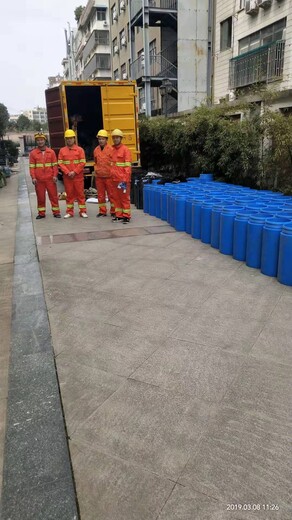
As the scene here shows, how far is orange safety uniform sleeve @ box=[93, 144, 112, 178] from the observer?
27.6 feet

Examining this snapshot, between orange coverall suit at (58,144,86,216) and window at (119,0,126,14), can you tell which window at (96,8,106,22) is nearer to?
window at (119,0,126,14)

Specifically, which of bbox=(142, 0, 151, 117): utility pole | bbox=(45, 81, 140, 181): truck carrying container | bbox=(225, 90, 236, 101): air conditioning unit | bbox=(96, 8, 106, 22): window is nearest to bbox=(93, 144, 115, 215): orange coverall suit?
bbox=(45, 81, 140, 181): truck carrying container

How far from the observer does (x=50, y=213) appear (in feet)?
32.9

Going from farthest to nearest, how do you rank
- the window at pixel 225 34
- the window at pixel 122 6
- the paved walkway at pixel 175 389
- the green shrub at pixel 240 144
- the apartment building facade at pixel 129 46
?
the window at pixel 122 6
the apartment building facade at pixel 129 46
the window at pixel 225 34
the green shrub at pixel 240 144
the paved walkway at pixel 175 389

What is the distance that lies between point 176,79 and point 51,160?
49.3ft

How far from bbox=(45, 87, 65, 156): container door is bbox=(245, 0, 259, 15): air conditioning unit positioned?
8.70 meters

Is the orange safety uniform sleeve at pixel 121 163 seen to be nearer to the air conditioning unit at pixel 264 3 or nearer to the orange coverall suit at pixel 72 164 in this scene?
the orange coverall suit at pixel 72 164

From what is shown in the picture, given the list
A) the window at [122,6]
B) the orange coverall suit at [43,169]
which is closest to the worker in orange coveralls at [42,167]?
the orange coverall suit at [43,169]

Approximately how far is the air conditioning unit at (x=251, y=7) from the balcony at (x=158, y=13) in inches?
233

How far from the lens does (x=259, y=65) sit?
13523 mm

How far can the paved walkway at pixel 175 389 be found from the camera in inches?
74.0

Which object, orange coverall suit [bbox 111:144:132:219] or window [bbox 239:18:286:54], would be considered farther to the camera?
window [bbox 239:18:286:54]

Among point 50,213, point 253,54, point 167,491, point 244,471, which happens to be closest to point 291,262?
point 244,471

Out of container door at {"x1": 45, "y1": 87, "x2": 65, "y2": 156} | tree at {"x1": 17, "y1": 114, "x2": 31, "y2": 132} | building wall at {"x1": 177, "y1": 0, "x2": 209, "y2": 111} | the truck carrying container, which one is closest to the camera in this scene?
the truck carrying container
